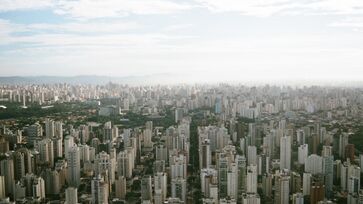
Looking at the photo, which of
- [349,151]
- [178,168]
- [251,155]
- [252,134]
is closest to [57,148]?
[178,168]

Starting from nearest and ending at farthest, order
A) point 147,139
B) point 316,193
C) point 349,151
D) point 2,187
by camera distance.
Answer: point 316,193, point 2,187, point 349,151, point 147,139

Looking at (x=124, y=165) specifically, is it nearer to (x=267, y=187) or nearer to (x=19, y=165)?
(x=19, y=165)

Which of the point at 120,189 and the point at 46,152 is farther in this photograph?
the point at 46,152

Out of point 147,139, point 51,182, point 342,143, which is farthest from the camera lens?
point 147,139

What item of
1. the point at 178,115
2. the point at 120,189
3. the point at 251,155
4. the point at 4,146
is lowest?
the point at 120,189

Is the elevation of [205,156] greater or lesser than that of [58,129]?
lesser

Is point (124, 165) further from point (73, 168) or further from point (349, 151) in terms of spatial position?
point (349, 151)

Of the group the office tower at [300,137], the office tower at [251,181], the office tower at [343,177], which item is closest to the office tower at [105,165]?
the office tower at [251,181]

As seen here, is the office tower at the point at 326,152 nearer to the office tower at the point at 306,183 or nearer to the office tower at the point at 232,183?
the office tower at the point at 306,183
